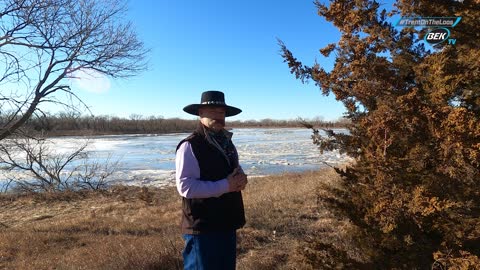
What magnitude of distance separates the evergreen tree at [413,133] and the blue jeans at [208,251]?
3.73 ft

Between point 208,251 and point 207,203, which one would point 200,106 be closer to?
point 207,203

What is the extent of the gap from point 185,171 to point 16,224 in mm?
12534

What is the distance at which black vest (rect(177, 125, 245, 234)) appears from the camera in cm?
314

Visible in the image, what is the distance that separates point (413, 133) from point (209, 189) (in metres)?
1.53

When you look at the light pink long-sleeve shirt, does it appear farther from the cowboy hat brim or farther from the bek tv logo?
the bek tv logo

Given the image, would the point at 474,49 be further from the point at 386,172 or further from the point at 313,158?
the point at 313,158

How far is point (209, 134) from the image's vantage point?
3.25 m

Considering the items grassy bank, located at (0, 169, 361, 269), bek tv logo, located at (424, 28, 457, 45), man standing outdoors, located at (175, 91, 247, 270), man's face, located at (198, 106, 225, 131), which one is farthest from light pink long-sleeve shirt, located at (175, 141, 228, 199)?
bek tv logo, located at (424, 28, 457, 45)

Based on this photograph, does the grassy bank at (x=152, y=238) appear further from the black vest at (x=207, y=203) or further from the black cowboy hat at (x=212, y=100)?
the black cowboy hat at (x=212, y=100)

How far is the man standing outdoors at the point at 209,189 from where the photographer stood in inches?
122

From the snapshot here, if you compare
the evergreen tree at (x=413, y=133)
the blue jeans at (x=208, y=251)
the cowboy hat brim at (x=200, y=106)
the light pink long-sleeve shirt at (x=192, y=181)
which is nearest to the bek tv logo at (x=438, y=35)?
the evergreen tree at (x=413, y=133)

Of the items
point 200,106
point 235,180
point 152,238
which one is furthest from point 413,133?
point 152,238

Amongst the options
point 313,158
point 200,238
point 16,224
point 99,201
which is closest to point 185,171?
point 200,238

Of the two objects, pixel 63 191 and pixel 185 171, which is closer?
pixel 185 171
